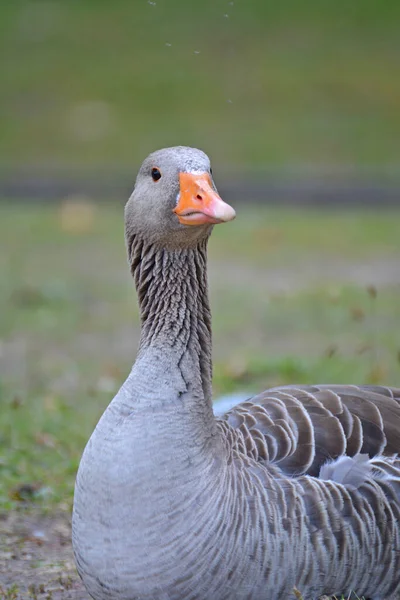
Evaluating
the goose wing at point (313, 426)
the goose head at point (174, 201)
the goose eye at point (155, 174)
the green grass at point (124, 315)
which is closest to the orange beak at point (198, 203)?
the goose head at point (174, 201)

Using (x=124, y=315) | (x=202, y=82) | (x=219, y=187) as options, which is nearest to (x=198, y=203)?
(x=124, y=315)

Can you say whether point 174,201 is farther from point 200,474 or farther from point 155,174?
point 200,474

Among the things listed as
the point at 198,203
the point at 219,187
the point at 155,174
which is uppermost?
the point at 219,187

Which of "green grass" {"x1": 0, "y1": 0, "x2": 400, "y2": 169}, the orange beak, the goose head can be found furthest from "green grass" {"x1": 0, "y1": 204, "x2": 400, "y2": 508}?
"green grass" {"x1": 0, "y1": 0, "x2": 400, "y2": 169}

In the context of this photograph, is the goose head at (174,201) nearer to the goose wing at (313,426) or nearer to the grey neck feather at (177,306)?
the grey neck feather at (177,306)

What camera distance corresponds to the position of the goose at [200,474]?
3430mm

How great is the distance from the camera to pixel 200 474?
3.52 metres

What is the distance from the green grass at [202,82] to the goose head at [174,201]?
622 inches

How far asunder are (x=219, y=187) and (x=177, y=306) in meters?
13.1

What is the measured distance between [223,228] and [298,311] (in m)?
4.49

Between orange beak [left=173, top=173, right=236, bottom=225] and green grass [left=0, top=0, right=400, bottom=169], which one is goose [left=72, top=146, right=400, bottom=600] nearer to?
orange beak [left=173, top=173, right=236, bottom=225]

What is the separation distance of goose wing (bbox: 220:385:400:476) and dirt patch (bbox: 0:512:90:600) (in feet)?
3.27

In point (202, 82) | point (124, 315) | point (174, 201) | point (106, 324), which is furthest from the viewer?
point (202, 82)

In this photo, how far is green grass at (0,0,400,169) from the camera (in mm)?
21172
